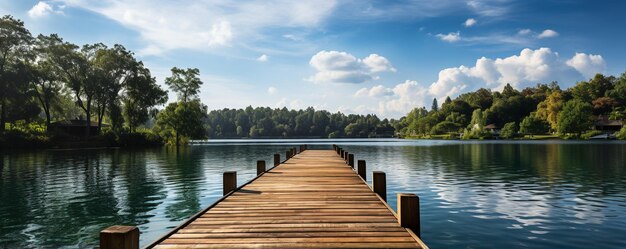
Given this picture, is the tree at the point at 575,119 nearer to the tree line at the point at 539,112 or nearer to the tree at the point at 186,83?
the tree line at the point at 539,112

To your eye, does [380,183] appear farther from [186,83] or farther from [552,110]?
[552,110]

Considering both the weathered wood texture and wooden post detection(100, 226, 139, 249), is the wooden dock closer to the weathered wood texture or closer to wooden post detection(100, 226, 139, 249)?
the weathered wood texture

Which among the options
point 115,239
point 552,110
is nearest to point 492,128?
point 552,110

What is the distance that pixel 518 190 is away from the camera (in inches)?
815

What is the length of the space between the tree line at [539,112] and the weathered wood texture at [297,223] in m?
122

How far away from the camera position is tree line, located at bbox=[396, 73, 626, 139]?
4599 inches

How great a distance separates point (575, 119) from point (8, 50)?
128858 millimetres

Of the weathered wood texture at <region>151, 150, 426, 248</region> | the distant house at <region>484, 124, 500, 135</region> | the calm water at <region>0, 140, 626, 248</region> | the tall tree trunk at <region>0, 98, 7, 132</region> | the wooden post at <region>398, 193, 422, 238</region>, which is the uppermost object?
the tall tree trunk at <region>0, 98, 7, 132</region>

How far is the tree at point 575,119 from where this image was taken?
369ft

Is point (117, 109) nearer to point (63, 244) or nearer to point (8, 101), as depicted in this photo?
point (8, 101)

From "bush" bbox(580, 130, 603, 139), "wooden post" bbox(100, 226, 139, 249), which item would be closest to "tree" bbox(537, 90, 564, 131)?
"bush" bbox(580, 130, 603, 139)

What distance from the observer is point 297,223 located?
29.9ft

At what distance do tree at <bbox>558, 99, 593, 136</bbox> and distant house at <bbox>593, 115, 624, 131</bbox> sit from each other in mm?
16331

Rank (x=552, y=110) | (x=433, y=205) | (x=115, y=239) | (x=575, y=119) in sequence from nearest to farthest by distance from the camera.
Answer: (x=115, y=239)
(x=433, y=205)
(x=575, y=119)
(x=552, y=110)
